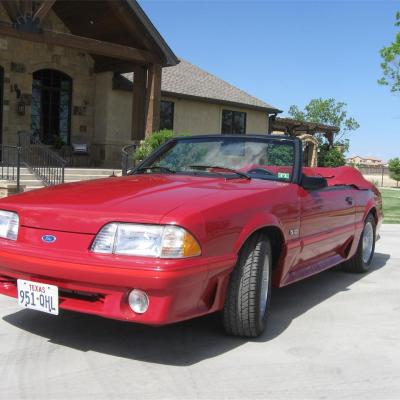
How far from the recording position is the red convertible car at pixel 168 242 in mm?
3180

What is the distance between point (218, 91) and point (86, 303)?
A: 19.7 meters

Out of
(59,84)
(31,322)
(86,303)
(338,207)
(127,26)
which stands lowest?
(31,322)

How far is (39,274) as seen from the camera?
3.37m

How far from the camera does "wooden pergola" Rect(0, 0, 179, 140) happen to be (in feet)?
41.9

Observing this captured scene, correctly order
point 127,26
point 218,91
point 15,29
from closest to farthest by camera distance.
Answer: point 15,29
point 127,26
point 218,91

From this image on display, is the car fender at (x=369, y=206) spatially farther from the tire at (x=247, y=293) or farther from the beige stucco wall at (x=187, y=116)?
the beige stucco wall at (x=187, y=116)

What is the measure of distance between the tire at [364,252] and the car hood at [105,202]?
2.64 metres

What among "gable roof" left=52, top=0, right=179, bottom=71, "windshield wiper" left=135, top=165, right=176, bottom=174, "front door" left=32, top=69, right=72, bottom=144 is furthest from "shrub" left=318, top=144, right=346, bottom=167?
"windshield wiper" left=135, top=165, right=176, bottom=174

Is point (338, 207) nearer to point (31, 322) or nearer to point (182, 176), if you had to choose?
point (182, 176)

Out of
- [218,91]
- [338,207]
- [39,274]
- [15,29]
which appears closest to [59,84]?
[15,29]

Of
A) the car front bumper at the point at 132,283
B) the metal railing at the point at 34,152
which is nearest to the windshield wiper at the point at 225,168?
the car front bumper at the point at 132,283

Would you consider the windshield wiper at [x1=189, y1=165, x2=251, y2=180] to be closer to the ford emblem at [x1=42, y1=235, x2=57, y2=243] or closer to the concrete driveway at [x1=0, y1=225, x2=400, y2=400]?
the concrete driveway at [x1=0, y1=225, x2=400, y2=400]

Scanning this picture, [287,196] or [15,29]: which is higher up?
[15,29]

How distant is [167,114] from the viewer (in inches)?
787
